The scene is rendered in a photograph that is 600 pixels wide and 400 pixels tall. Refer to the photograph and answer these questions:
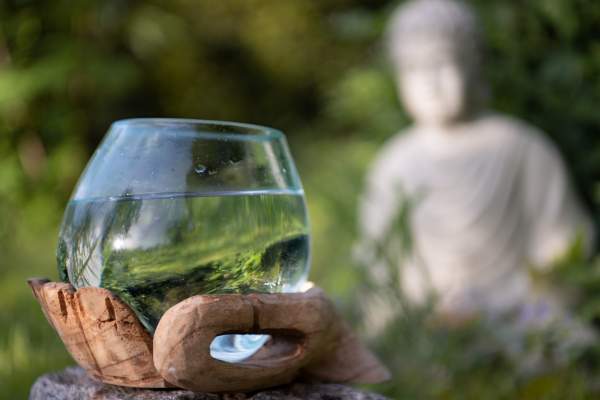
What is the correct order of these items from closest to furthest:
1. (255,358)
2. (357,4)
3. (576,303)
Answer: (255,358) < (576,303) < (357,4)

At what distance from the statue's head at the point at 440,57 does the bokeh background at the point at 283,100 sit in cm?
43

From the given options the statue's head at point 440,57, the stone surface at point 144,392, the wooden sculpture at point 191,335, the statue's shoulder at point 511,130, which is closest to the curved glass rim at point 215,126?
the wooden sculpture at point 191,335

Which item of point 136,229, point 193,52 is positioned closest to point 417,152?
point 136,229

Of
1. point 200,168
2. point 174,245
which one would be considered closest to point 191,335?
point 174,245

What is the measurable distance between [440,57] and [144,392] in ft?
6.67

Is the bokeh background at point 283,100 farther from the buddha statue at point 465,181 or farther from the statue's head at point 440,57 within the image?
the statue's head at point 440,57

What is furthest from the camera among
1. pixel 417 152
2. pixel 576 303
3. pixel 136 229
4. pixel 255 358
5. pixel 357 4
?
pixel 357 4

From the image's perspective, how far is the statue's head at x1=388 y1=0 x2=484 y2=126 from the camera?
2746mm

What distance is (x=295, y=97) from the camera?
8031mm

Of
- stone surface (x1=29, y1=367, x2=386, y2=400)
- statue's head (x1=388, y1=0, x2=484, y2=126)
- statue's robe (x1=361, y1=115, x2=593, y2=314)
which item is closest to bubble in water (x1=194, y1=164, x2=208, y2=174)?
stone surface (x1=29, y1=367, x2=386, y2=400)

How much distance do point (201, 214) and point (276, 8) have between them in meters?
6.96

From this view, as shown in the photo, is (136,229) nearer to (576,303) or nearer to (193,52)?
(576,303)

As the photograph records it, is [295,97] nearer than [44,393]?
No

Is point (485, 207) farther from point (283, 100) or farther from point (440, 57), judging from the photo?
point (283, 100)
